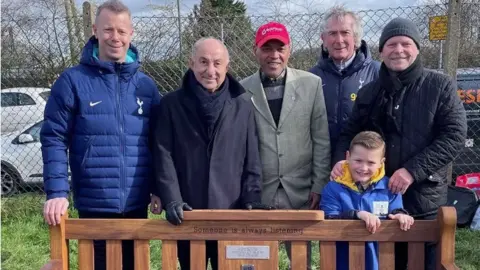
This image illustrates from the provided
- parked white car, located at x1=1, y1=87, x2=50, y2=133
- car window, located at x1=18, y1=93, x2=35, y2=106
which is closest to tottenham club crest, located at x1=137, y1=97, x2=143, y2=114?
parked white car, located at x1=1, y1=87, x2=50, y2=133

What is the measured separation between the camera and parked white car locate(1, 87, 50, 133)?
8.45 metres

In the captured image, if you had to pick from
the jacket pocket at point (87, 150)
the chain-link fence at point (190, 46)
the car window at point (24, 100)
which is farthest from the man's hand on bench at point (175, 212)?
the car window at point (24, 100)

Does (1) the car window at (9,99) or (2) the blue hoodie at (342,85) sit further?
(1) the car window at (9,99)

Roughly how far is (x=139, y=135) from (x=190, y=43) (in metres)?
3.07

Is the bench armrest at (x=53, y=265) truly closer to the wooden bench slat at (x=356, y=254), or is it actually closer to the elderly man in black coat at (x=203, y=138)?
the elderly man in black coat at (x=203, y=138)

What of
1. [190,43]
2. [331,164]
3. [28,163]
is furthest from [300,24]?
[28,163]

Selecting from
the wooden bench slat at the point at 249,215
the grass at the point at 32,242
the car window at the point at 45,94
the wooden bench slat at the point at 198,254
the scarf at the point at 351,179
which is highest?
the car window at the point at 45,94

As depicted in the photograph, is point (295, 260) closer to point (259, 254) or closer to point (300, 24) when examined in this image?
point (259, 254)

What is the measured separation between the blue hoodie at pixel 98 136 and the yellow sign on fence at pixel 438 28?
3.21 m

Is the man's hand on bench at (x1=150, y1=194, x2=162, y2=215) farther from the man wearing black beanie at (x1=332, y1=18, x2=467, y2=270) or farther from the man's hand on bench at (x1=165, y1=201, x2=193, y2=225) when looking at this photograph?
the man wearing black beanie at (x1=332, y1=18, x2=467, y2=270)

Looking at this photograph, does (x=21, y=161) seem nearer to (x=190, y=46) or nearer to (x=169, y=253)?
(x=190, y=46)

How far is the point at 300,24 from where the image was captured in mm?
5359

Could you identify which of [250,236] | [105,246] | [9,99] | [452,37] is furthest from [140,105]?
[9,99]

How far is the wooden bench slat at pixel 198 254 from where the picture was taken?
256cm
